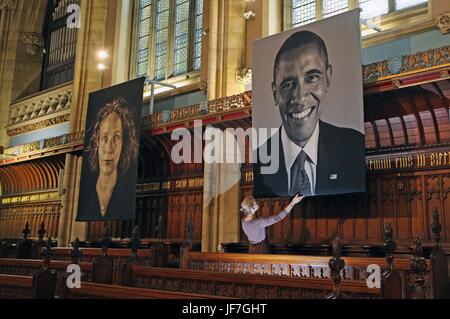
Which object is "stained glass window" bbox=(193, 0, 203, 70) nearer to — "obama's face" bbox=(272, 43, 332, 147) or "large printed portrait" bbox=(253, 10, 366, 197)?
"large printed portrait" bbox=(253, 10, 366, 197)

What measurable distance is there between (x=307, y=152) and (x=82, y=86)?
8.24 m

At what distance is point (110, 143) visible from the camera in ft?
36.7

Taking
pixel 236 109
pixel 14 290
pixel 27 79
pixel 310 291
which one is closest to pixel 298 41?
pixel 236 109

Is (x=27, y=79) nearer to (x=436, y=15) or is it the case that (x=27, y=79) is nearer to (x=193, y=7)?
(x=193, y=7)

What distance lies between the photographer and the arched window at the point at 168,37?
1267cm

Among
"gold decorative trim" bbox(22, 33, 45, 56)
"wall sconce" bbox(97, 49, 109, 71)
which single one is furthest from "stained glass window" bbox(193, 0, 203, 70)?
"gold decorative trim" bbox(22, 33, 45, 56)

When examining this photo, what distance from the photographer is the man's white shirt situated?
793 centimetres

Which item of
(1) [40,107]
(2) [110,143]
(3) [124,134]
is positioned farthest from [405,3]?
(1) [40,107]

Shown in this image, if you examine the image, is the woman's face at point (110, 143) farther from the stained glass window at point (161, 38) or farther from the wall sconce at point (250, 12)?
the wall sconce at point (250, 12)

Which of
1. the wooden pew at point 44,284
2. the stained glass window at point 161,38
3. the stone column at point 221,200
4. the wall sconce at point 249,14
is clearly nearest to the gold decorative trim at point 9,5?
the stained glass window at point 161,38

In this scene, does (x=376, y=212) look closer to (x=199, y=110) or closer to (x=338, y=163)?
(x=338, y=163)

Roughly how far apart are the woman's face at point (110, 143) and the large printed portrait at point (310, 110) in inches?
142

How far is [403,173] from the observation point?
7.92 meters
